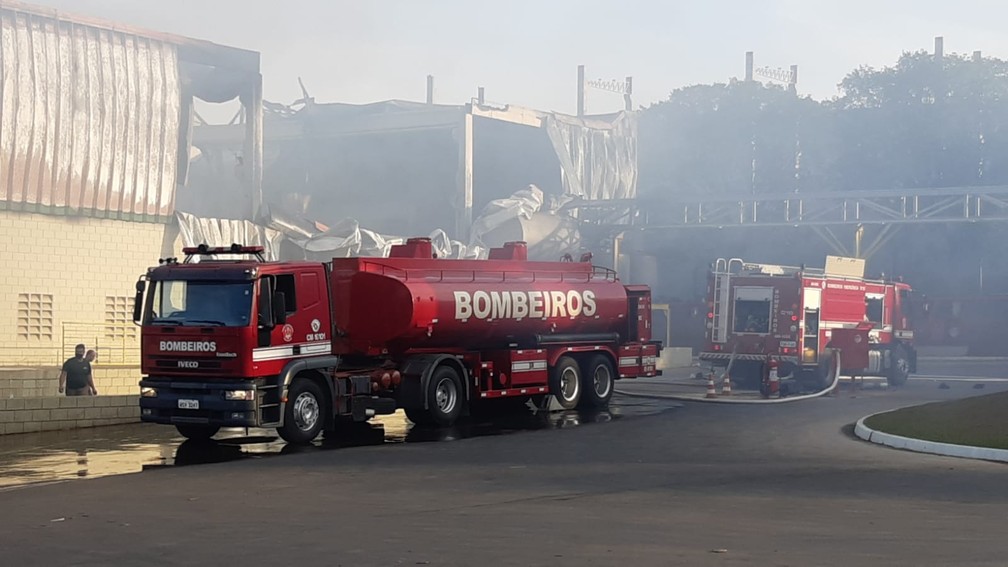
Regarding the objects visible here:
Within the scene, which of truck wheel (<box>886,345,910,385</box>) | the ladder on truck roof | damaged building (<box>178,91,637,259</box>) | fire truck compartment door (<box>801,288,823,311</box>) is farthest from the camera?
damaged building (<box>178,91,637,259</box>)

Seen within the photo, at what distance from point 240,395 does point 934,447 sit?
29.7ft

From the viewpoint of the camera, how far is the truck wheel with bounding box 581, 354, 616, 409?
970 inches

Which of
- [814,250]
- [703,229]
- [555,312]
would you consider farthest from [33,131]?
[814,250]

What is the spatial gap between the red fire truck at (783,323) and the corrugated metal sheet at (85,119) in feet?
54.9

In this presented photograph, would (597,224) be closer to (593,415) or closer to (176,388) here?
(593,415)

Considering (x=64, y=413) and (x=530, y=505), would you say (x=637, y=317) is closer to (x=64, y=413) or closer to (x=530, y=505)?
(x=64, y=413)

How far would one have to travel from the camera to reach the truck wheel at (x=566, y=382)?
23844 mm

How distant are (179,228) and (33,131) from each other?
5.33 meters

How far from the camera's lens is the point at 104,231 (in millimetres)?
35969

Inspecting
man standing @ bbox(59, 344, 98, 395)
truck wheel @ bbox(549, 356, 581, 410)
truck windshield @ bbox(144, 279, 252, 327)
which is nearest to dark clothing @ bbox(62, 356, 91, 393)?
man standing @ bbox(59, 344, 98, 395)

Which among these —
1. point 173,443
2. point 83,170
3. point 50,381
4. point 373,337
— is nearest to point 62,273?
point 83,170

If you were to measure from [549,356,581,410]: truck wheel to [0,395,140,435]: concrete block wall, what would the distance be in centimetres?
738

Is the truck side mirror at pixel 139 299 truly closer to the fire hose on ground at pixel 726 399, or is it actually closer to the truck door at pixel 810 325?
the fire hose on ground at pixel 726 399

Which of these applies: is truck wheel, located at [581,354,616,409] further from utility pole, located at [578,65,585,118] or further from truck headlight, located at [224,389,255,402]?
utility pole, located at [578,65,585,118]
